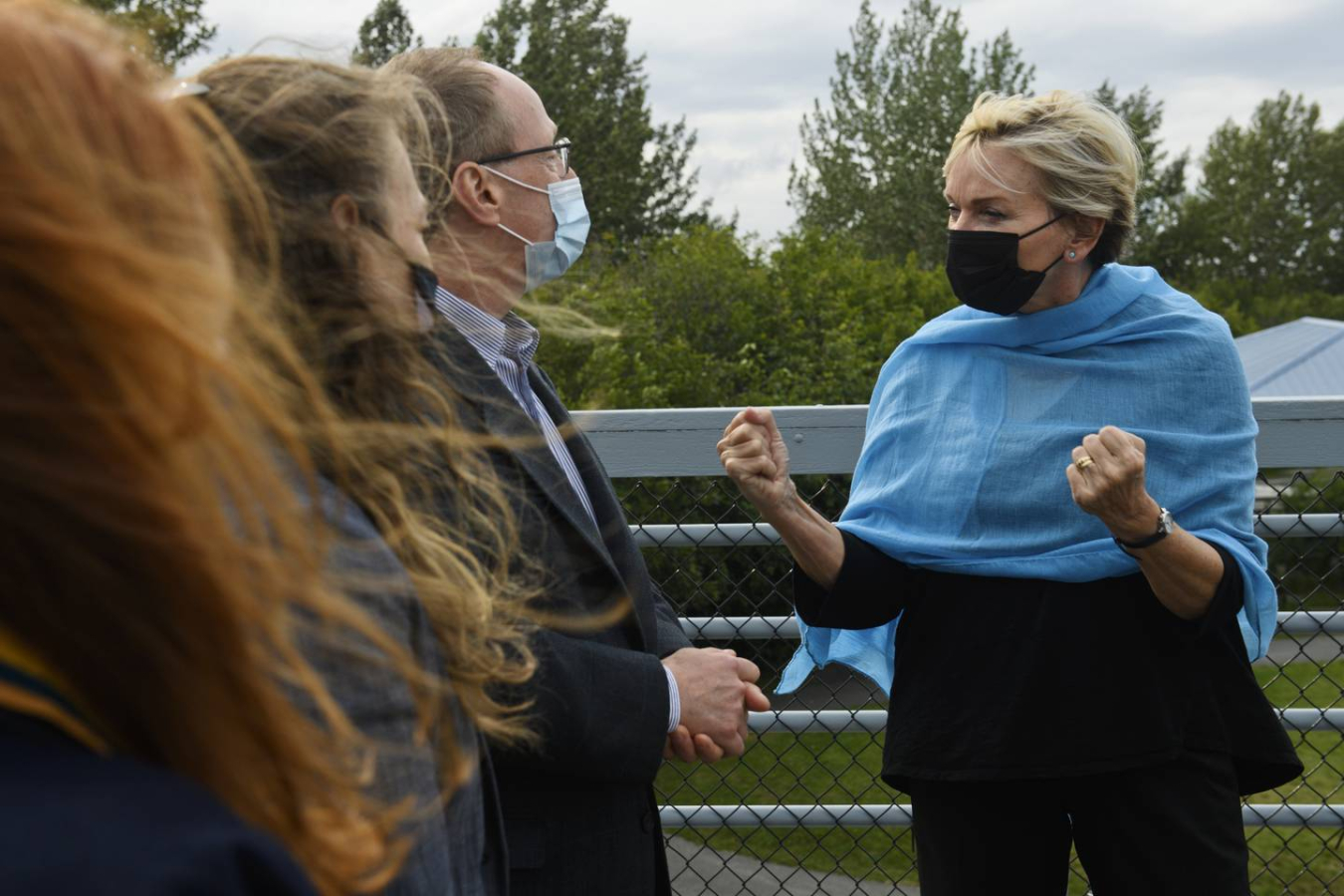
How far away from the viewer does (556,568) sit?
194 cm

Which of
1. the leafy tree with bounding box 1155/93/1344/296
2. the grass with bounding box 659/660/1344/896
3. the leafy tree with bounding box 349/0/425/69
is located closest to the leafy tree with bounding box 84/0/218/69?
the grass with bounding box 659/660/1344/896

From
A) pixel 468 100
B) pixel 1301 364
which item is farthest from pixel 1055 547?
pixel 1301 364

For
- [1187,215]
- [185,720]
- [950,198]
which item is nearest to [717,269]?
[950,198]

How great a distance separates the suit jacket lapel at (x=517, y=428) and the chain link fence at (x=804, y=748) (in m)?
0.95

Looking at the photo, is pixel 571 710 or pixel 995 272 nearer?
pixel 571 710

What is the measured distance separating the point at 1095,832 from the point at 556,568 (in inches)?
47.8

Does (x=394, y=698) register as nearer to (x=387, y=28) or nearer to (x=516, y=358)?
(x=516, y=358)

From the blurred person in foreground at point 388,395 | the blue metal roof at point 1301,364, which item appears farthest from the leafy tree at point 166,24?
the blue metal roof at point 1301,364

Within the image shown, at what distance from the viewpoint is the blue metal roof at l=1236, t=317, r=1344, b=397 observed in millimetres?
13797

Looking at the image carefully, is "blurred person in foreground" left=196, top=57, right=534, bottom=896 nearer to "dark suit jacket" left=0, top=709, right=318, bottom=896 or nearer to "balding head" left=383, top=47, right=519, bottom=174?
"dark suit jacket" left=0, top=709, right=318, bottom=896

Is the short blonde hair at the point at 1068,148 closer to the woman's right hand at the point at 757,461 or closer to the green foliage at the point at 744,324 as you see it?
the woman's right hand at the point at 757,461

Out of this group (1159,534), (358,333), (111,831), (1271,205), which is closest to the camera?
(111,831)

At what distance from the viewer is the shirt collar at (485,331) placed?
→ 7.06 feet

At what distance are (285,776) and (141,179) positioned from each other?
1.17 ft
